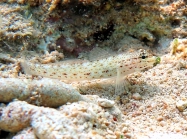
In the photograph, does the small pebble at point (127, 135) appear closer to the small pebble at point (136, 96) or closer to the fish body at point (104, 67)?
the small pebble at point (136, 96)

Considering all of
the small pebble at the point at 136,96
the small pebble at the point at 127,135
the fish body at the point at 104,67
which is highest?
the fish body at the point at 104,67

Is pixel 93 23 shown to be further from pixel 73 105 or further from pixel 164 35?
pixel 73 105

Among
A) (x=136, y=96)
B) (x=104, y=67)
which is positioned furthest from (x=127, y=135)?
(x=104, y=67)

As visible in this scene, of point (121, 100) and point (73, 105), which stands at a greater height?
point (73, 105)

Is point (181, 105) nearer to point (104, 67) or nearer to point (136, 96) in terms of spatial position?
point (136, 96)

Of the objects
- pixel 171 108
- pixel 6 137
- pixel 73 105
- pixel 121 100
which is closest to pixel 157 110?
pixel 171 108

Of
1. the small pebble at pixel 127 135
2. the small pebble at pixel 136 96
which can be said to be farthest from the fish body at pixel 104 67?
the small pebble at pixel 127 135

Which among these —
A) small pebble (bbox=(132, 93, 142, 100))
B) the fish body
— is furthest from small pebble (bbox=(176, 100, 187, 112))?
the fish body

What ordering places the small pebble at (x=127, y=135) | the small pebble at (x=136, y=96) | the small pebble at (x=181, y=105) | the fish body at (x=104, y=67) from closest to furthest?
the small pebble at (x=127, y=135) < the small pebble at (x=181, y=105) < the small pebble at (x=136, y=96) < the fish body at (x=104, y=67)
